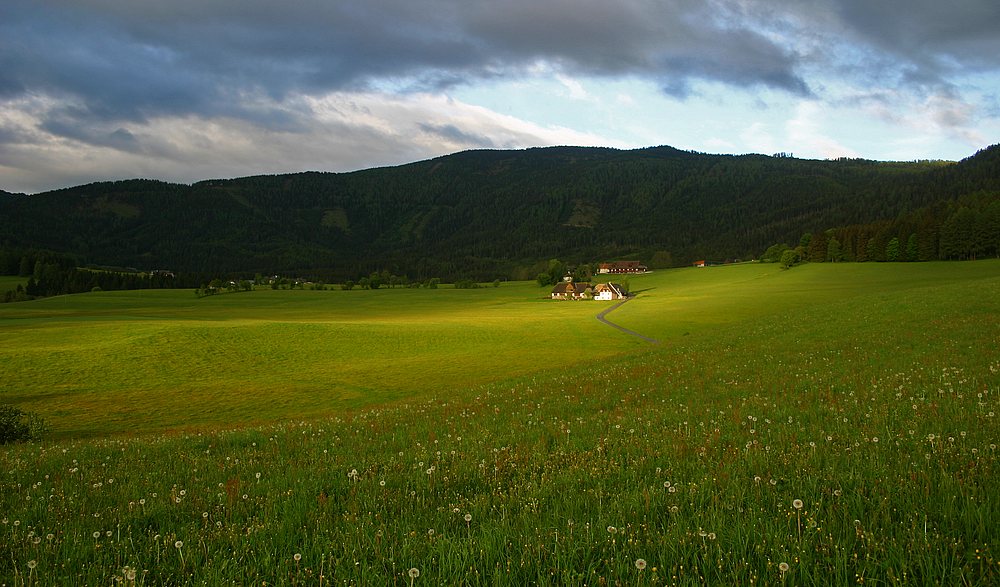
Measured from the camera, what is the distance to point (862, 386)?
13.6 m

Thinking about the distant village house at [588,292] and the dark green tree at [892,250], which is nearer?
the dark green tree at [892,250]

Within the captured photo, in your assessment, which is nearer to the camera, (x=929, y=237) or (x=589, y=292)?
(x=929, y=237)

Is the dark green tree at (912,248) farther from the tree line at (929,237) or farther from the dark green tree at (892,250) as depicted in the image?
the dark green tree at (892,250)

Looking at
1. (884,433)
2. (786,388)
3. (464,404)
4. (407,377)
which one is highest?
(884,433)

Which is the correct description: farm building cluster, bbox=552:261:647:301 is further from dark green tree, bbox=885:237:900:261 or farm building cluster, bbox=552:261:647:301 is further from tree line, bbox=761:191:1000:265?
dark green tree, bbox=885:237:900:261

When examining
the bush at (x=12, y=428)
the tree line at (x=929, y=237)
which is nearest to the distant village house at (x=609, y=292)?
the tree line at (x=929, y=237)

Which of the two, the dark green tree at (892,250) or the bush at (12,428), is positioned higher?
the dark green tree at (892,250)

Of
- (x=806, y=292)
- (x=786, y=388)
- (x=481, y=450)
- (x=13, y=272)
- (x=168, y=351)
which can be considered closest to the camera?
(x=481, y=450)

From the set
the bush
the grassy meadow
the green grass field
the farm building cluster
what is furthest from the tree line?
the bush

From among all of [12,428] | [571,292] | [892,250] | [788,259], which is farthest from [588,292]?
[12,428]

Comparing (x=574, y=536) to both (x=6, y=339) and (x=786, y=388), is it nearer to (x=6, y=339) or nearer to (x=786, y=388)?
(x=786, y=388)

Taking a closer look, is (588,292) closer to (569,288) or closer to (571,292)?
(571,292)

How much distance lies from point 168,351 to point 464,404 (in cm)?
4701

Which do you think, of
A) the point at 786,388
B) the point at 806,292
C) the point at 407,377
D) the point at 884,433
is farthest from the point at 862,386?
the point at 806,292
